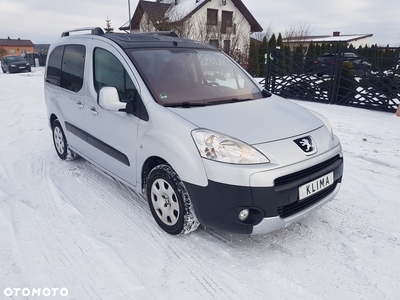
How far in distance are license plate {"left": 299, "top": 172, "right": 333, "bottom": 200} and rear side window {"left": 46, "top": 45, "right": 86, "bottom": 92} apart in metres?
2.80

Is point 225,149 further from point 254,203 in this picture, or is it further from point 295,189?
point 295,189

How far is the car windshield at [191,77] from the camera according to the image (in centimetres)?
287

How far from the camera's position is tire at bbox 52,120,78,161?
14.8 ft

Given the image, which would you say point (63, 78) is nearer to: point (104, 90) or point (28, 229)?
point (104, 90)

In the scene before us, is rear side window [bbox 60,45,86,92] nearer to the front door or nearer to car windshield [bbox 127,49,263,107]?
the front door

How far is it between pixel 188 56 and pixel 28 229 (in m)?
2.38

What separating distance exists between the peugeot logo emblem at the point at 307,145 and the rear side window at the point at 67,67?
2.63 metres

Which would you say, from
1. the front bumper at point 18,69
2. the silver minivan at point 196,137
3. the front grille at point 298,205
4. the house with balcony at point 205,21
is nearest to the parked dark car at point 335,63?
the silver minivan at point 196,137

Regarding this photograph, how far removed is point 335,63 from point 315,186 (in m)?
8.17

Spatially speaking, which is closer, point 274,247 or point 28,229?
point 274,247

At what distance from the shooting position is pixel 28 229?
2.88 meters

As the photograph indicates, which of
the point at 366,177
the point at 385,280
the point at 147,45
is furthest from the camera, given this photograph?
the point at 366,177

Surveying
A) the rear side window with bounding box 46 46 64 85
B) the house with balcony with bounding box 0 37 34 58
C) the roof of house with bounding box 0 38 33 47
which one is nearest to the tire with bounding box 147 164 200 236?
the rear side window with bounding box 46 46 64 85

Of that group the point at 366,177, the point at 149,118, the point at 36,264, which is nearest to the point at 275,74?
the point at 366,177
